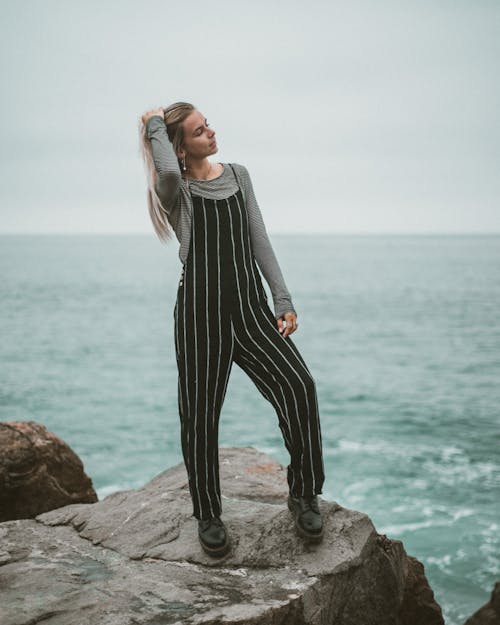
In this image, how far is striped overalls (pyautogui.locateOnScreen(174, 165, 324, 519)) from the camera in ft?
14.6

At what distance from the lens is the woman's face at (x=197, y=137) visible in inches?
178

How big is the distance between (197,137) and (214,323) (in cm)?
118

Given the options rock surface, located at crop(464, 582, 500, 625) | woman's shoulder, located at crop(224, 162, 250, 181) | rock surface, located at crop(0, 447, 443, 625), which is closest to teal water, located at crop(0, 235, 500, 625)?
rock surface, located at crop(464, 582, 500, 625)

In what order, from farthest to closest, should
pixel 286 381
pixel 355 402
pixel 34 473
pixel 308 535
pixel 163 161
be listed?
pixel 355 402 → pixel 34 473 → pixel 308 535 → pixel 286 381 → pixel 163 161

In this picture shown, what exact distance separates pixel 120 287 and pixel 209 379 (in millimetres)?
77707

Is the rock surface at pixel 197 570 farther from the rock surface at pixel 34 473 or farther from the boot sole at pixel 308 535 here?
the rock surface at pixel 34 473

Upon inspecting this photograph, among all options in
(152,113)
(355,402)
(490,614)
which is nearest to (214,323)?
(152,113)

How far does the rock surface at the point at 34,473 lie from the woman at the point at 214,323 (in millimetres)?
2964

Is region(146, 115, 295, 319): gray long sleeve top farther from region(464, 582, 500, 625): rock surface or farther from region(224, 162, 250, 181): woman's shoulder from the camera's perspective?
region(464, 582, 500, 625): rock surface

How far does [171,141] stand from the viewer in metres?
4.60

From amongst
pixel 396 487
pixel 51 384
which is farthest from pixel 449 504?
pixel 51 384

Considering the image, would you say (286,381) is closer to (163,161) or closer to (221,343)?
(221,343)

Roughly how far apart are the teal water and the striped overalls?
298 inches

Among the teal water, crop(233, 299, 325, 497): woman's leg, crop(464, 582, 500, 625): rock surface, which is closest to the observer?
crop(233, 299, 325, 497): woman's leg
